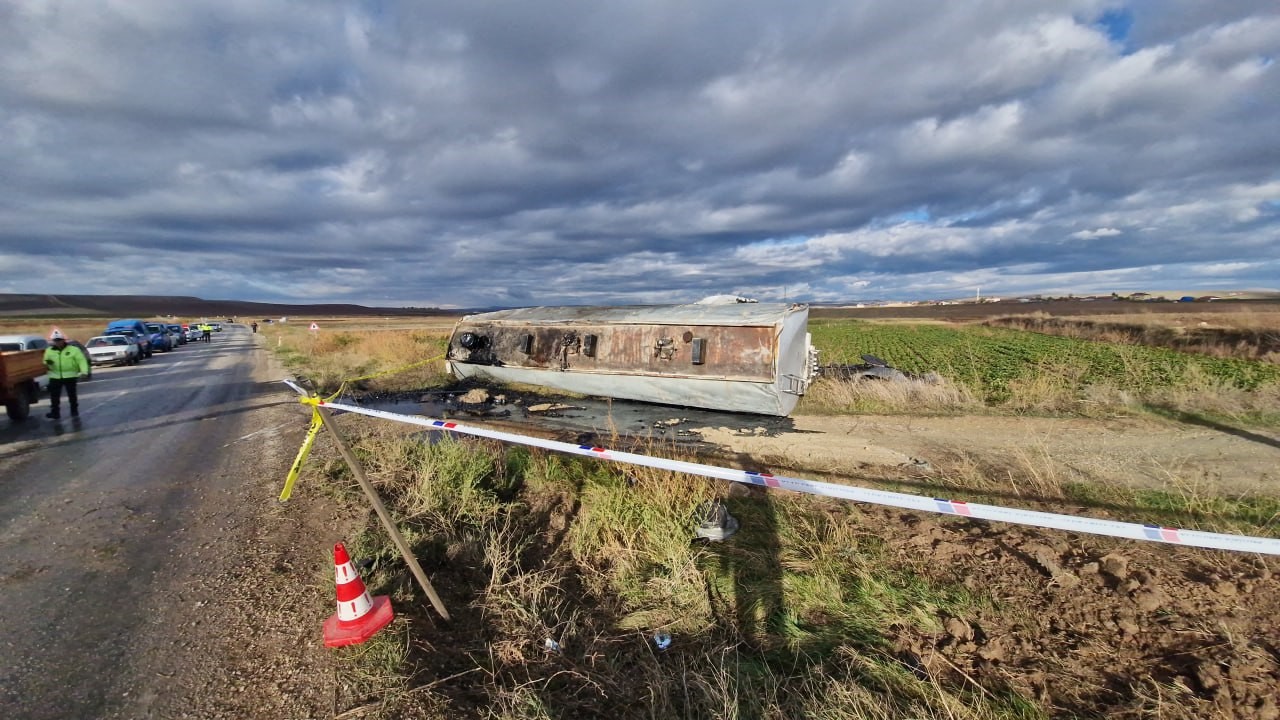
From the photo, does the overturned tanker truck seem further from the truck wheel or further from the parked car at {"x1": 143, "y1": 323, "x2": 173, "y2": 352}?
the parked car at {"x1": 143, "y1": 323, "x2": 173, "y2": 352}

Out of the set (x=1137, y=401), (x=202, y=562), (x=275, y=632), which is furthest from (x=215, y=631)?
(x=1137, y=401)

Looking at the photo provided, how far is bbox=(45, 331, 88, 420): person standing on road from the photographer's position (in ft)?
33.1

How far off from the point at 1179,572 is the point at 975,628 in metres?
1.70

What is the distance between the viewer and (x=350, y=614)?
10.5 ft

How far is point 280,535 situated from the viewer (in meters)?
4.77

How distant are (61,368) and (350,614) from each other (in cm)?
1198

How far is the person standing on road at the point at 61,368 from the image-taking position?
33.1 ft

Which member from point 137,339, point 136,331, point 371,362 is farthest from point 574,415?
point 136,331

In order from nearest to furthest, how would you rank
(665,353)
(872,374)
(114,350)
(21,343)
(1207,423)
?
(1207,423)
(665,353)
(872,374)
(21,343)
(114,350)

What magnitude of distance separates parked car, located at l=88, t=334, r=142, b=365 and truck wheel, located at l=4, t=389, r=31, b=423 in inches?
611

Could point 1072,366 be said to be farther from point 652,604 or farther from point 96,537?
point 96,537

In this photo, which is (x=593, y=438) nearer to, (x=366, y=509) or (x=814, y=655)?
(x=366, y=509)

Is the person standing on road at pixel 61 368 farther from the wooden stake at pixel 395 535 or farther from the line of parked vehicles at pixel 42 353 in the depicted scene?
the wooden stake at pixel 395 535

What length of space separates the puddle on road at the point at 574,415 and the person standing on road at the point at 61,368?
5124mm
